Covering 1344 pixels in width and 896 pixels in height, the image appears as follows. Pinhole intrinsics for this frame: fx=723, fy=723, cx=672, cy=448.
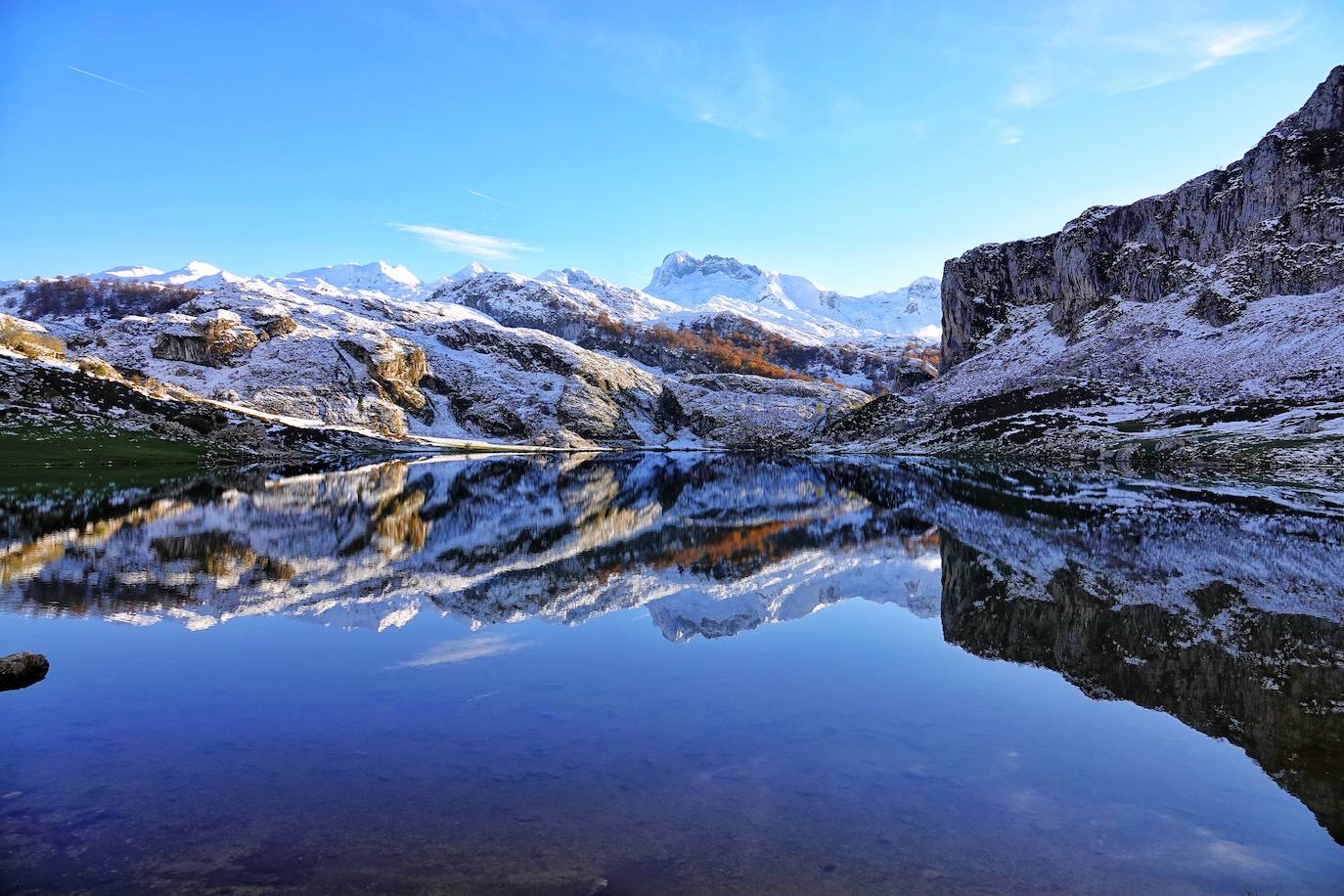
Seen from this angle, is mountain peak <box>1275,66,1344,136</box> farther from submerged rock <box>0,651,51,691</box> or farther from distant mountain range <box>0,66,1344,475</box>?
submerged rock <box>0,651,51,691</box>

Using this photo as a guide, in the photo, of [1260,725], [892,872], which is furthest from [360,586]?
[1260,725]

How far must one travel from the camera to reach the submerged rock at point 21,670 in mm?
14773

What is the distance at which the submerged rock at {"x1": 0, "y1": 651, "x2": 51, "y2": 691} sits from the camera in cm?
1477

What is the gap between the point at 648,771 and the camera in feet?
37.0

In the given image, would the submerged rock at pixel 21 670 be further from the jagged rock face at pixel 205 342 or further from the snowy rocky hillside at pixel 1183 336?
the jagged rock face at pixel 205 342

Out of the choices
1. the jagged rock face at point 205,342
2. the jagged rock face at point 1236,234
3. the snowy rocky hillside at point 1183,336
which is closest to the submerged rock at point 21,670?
the snowy rocky hillside at point 1183,336

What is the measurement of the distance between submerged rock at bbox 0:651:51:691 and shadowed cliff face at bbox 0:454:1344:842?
5.09 meters

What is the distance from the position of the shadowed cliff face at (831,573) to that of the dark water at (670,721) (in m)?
0.19

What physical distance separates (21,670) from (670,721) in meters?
13.6

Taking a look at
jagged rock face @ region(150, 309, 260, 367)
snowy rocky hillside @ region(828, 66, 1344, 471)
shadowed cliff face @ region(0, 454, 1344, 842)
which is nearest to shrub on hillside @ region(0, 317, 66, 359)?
jagged rock face @ region(150, 309, 260, 367)

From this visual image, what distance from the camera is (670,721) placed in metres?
13.7

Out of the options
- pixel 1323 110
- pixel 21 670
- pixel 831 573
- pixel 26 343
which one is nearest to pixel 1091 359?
pixel 1323 110

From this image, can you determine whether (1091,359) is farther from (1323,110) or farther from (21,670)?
(21,670)

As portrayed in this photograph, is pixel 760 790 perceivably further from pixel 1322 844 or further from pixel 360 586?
pixel 360 586
